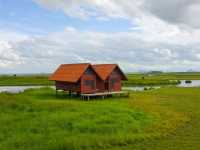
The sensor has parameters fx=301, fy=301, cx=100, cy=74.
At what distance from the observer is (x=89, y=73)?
3919 cm

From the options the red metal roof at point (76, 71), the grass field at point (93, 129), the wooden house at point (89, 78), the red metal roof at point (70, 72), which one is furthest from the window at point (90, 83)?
the grass field at point (93, 129)

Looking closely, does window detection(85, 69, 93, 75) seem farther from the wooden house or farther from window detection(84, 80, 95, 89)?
window detection(84, 80, 95, 89)

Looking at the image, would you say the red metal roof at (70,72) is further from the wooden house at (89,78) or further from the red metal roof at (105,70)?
the red metal roof at (105,70)

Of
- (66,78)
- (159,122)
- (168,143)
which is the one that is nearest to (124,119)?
(159,122)

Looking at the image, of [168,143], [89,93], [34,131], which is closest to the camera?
[168,143]

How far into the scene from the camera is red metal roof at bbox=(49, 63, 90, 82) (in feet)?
126

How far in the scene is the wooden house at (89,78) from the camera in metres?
38.5

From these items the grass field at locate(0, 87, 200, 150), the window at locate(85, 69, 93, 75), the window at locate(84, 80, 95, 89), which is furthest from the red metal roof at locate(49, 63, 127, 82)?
the grass field at locate(0, 87, 200, 150)

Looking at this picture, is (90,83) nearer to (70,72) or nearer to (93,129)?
(70,72)

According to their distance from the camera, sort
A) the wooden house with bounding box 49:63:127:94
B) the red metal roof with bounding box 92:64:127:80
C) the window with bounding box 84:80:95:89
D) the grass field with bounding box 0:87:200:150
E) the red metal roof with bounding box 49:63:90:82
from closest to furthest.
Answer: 1. the grass field with bounding box 0:87:200:150
2. the red metal roof with bounding box 49:63:90:82
3. the wooden house with bounding box 49:63:127:94
4. the window with bounding box 84:80:95:89
5. the red metal roof with bounding box 92:64:127:80

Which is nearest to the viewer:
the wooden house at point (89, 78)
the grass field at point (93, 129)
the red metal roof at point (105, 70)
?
the grass field at point (93, 129)

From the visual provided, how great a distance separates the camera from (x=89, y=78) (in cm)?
3909

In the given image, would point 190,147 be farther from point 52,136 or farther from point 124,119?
point 52,136

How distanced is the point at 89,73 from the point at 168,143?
23442 mm
